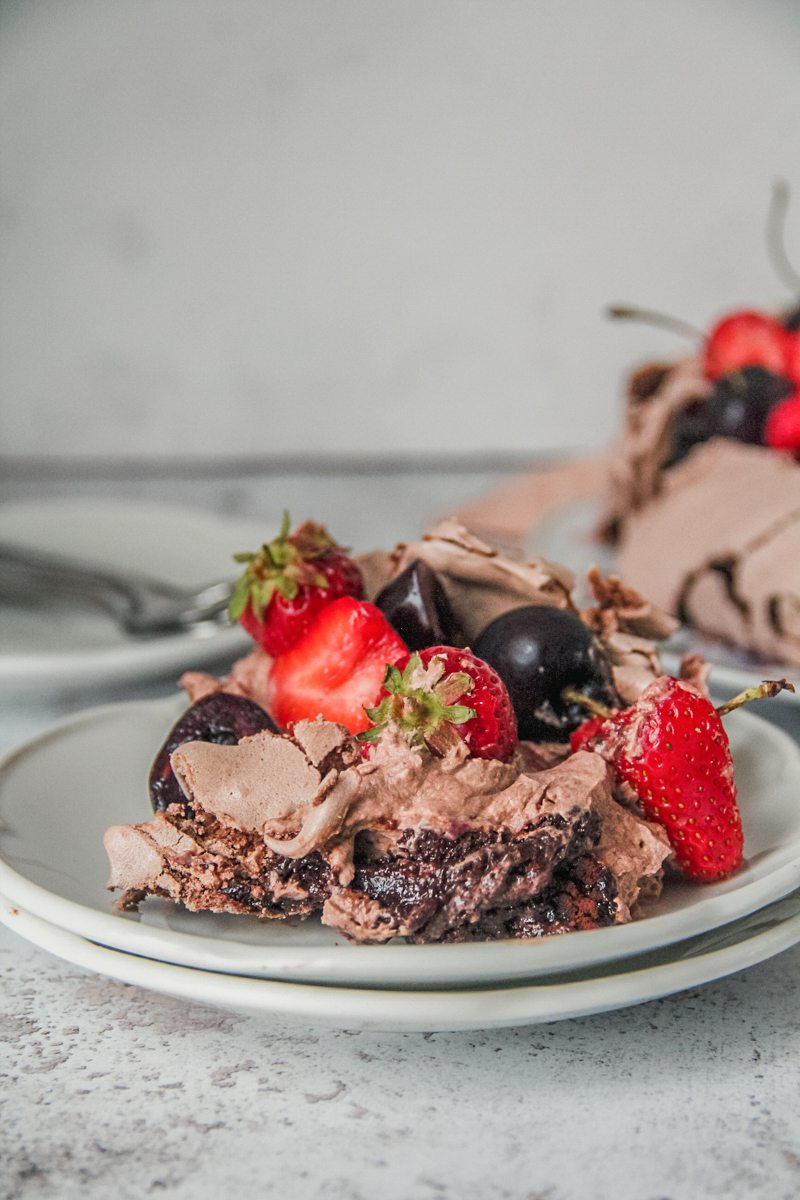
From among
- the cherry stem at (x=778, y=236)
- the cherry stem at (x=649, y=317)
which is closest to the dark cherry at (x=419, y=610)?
the cherry stem at (x=649, y=317)

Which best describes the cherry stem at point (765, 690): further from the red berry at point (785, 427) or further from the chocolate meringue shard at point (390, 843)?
the red berry at point (785, 427)

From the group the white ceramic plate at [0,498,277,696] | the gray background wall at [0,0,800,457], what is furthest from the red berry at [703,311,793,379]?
the gray background wall at [0,0,800,457]

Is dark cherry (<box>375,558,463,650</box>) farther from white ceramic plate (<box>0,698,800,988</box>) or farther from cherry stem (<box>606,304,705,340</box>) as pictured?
cherry stem (<box>606,304,705,340</box>)

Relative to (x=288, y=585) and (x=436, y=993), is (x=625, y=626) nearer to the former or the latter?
(x=288, y=585)

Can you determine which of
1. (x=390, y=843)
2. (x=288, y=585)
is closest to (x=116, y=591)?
(x=288, y=585)

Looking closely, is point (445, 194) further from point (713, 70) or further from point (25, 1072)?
point (25, 1072)

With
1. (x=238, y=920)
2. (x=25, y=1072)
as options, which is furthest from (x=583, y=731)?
(x=25, y=1072)
